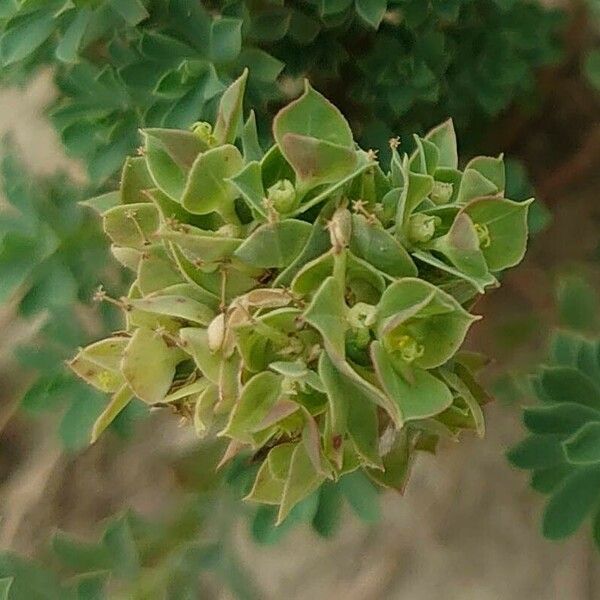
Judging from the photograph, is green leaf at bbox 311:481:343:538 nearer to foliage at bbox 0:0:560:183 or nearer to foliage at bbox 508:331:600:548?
foliage at bbox 508:331:600:548

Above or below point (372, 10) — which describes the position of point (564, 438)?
below

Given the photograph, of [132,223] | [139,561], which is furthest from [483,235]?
[139,561]

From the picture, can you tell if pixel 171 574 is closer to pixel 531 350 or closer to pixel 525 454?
pixel 525 454

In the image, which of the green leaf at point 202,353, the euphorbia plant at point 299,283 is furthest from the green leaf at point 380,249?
the green leaf at point 202,353

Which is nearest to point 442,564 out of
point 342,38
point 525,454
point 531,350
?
point 531,350

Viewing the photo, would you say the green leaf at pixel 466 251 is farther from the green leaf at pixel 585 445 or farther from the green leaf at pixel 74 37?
the green leaf at pixel 74 37

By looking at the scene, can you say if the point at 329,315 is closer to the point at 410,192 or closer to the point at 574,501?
the point at 410,192

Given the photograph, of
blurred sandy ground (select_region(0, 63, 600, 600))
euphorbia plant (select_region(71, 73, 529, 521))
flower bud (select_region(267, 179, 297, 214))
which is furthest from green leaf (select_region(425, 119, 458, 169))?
blurred sandy ground (select_region(0, 63, 600, 600))
